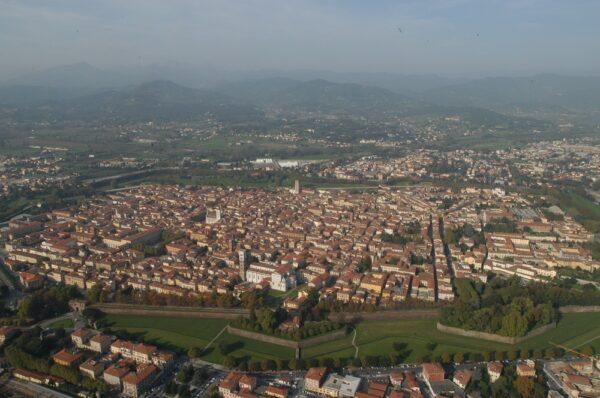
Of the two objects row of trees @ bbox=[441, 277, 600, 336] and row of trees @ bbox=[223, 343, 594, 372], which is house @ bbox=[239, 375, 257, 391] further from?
row of trees @ bbox=[441, 277, 600, 336]

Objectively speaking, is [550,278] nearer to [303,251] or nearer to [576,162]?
[303,251]

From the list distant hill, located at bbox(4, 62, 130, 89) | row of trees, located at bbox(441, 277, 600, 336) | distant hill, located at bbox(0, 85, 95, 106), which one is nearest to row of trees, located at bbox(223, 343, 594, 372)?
row of trees, located at bbox(441, 277, 600, 336)

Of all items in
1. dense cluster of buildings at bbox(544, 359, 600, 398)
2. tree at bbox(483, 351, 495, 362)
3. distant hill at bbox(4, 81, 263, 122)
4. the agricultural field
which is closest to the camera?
dense cluster of buildings at bbox(544, 359, 600, 398)

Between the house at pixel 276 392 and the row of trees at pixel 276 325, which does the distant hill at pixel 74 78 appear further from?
the house at pixel 276 392

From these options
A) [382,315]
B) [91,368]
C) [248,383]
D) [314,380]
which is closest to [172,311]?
[91,368]

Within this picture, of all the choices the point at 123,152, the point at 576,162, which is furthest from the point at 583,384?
the point at 123,152

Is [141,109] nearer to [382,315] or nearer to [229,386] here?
[382,315]

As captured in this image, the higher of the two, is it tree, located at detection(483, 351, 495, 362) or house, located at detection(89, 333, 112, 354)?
tree, located at detection(483, 351, 495, 362)
